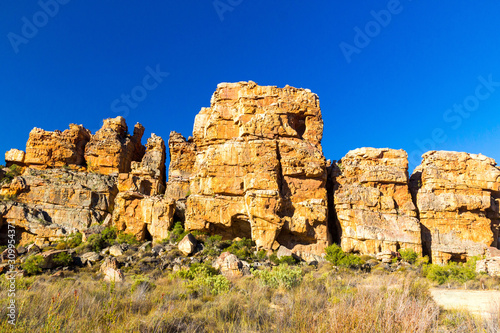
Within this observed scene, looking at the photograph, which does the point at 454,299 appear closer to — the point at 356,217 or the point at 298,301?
the point at 298,301

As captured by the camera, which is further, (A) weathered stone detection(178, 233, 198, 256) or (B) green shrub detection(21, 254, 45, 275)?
(A) weathered stone detection(178, 233, 198, 256)

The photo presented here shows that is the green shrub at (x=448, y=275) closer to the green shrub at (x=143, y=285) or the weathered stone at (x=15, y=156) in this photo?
the green shrub at (x=143, y=285)

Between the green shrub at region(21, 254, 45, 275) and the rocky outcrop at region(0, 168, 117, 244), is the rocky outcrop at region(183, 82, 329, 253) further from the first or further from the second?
the rocky outcrop at region(0, 168, 117, 244)

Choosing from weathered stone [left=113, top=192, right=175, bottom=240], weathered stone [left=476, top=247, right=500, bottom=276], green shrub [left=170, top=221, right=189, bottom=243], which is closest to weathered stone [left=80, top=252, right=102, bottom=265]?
weathered stone [left=113, top=192, right=175, bottom=240]

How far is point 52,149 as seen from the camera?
44875 millimetres

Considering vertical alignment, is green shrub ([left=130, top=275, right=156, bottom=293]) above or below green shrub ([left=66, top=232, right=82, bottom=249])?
above

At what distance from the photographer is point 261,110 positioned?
109 ft

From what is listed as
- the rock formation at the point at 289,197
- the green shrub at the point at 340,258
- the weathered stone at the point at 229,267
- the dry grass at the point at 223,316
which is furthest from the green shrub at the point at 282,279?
the rock formation at the point at 289,197

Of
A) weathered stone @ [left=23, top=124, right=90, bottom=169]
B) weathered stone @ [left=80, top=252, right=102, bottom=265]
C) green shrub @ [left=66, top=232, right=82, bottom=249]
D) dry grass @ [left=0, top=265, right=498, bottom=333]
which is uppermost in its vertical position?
weathered stone @ [left=23, top=124, right=90, bottom=169]

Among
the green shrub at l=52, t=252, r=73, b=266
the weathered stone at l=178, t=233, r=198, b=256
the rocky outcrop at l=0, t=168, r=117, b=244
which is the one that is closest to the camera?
the green shrub at l=52, t=252, r=73, b=266

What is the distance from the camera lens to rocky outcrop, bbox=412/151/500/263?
29922 millimetres

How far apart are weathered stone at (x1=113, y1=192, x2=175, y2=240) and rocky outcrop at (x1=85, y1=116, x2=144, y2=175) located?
14.2 m

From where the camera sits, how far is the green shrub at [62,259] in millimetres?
22953

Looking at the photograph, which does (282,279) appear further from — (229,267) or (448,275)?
(448,275)
